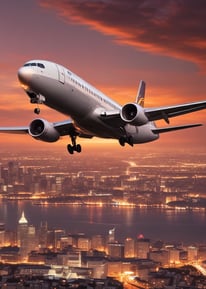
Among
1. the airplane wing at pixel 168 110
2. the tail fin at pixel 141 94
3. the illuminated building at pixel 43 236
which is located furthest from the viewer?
the illuminated building at pixel 43 236

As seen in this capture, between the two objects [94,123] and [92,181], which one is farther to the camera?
[92,181]

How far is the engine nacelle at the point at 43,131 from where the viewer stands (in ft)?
88.9

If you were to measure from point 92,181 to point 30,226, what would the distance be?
1226cm

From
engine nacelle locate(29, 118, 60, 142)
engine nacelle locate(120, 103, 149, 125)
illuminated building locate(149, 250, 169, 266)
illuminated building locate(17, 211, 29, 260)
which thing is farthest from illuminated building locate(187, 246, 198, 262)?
engine nacelle locate(120, 103, 149, 125)

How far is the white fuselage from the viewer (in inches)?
887

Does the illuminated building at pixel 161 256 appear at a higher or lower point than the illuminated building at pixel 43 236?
lower

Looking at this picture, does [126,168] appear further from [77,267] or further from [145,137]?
[145,137]

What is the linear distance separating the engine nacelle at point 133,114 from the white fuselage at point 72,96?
674mm

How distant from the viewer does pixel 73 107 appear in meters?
24.0

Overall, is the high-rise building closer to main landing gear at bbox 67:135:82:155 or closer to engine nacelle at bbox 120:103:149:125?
main landing gear at bbox 67:135:82:155

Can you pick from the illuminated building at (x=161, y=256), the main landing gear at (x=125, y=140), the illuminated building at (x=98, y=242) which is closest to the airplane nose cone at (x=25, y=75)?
the main landing gear at (x=125, y=140)

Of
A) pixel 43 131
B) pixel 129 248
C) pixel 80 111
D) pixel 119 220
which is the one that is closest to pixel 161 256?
pixel 129 248

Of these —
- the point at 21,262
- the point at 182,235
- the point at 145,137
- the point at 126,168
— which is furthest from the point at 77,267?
the point at 145,137

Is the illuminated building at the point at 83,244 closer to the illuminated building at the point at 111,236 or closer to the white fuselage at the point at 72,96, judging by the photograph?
the illuminated building at the point at 111,236
